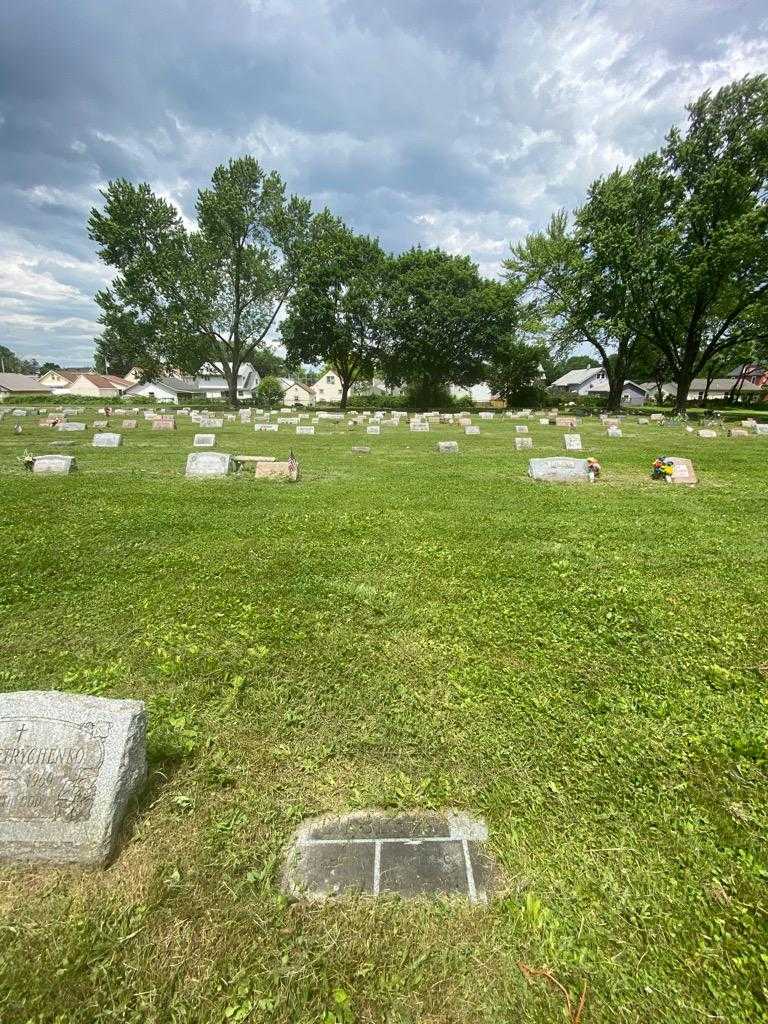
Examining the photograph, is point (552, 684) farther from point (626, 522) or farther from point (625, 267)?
point (625, 267)

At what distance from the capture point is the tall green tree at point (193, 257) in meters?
40.1

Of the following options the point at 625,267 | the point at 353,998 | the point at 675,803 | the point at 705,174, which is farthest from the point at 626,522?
the point at 705,174

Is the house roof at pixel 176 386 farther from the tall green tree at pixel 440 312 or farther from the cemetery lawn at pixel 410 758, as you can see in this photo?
the cemetery lawn at pixel 410 758

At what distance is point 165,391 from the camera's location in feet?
254

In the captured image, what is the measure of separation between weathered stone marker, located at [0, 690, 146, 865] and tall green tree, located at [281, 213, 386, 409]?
4573cm

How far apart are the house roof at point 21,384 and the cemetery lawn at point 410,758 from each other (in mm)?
85939

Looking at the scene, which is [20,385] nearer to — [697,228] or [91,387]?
[91,387]

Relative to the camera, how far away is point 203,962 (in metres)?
1.88

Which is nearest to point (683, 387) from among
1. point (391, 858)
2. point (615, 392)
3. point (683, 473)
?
point (615, 392)

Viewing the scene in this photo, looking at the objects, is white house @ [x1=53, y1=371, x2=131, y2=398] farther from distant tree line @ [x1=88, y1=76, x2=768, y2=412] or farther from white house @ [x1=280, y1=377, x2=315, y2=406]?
distant tree line @ [x1=88, y1=76, x2=768, y2=412]

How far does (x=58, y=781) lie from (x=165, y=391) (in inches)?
3399

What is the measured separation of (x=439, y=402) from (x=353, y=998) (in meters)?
53.7

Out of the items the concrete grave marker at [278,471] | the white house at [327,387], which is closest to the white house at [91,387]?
the white house at [327,387]

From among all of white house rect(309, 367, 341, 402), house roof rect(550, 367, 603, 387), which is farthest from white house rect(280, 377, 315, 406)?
house roof rect(550, 367, 603, 387)
